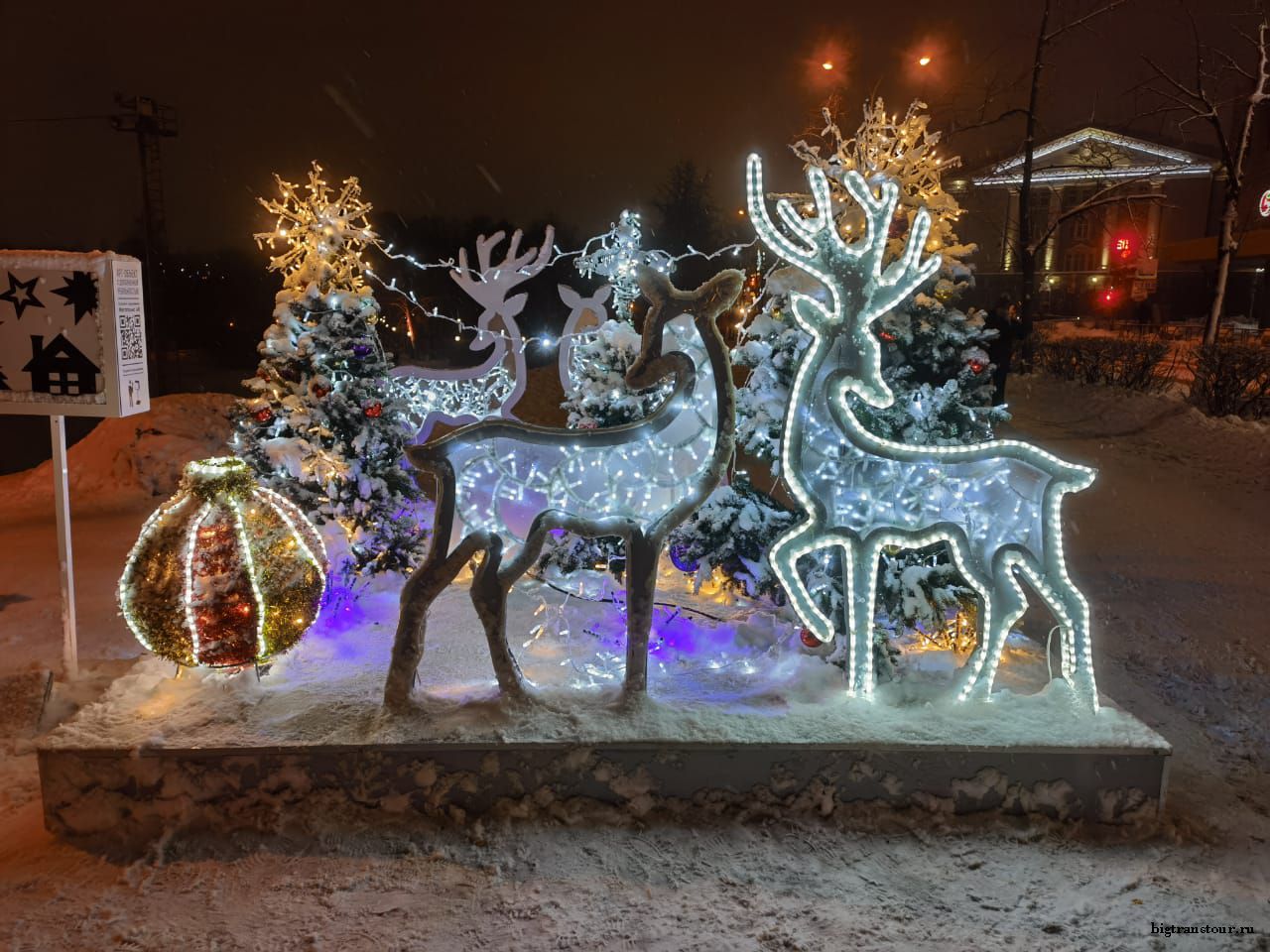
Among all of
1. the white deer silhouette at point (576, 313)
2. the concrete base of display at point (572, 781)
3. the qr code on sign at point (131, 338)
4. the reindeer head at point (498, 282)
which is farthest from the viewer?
the white deer silhouette at point (576, 313)

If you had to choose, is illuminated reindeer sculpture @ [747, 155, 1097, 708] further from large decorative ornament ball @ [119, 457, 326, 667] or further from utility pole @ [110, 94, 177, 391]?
utility pole @ [110, 94, 177, 391]

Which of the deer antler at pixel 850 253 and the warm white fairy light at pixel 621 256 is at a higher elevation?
the warm white fairy light at pixel 621 256

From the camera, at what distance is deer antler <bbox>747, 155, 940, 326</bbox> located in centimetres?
423

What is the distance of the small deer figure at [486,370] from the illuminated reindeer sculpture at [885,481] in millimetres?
6683

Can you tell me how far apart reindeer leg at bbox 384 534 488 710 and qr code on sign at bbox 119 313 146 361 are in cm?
231

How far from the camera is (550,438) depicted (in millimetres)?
4273

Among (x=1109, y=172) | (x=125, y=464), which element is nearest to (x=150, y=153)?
(x=125, y=464)

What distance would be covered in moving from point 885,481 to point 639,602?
1.44 metres

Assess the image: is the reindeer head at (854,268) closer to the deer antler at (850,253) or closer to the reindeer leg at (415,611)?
the deer antler at (850,253)

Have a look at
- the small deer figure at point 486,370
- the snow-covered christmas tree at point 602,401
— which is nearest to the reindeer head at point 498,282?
the small deer figure at point 486,370

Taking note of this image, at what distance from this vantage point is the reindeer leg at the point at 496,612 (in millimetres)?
4293

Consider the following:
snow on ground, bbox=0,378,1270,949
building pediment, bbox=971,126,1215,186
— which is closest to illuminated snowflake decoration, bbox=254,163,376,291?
snow on ground, bbox=0,378,1270,949

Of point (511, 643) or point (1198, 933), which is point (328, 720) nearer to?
point (511, 643)

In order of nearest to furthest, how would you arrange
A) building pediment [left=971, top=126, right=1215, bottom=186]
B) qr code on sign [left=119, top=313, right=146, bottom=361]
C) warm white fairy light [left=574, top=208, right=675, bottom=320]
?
qr code on sign [left=119, top=313, right=146, bottom=361], warm white fairy light [left=574, top=208, right=675, bottom=320], building pediment [left=971, top=126, right=1215, bottom=186]
